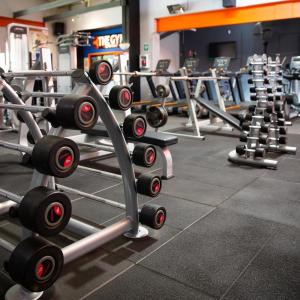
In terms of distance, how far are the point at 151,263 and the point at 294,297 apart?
2.28ft

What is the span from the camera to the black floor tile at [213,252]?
5.47ft

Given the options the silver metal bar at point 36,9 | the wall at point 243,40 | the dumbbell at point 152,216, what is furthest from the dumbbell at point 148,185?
the silver metal bar at point 36,9

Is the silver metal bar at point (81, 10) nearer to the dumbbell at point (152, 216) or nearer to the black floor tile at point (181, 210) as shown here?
the black floor tile at point (181, 210)

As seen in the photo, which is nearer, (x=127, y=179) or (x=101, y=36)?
(x=127, y=179)

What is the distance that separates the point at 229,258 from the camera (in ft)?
6.07

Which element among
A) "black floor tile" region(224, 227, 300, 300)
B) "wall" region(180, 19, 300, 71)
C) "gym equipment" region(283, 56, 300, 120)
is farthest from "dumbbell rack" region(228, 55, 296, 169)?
"wall" region(180, 19, 300, 71)

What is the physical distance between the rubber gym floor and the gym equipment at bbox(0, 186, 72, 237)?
41cm

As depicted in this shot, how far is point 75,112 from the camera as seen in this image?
1.36 meters

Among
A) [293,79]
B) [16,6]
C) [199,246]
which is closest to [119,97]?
[199,246]

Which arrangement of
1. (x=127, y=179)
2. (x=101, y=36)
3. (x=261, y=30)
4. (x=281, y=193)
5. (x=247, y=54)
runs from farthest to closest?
(x=101, y=36), (x=247, y=54), (x=261, y=30), (x=281, y=193), (x=127, y=179)

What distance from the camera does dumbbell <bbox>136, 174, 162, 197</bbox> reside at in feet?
6.21

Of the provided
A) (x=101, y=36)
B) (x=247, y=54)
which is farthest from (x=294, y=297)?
(x=101, y=36)

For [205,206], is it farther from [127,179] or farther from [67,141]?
[67,141]

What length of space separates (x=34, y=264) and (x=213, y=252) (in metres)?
1.01
